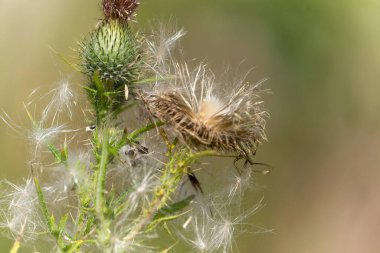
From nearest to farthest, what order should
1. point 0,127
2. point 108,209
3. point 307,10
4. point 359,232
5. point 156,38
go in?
point 108,209
point 156,38
point 0,127
point 359,232
point 307,10

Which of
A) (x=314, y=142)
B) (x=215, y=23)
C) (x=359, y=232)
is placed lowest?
(x=359, y=232)

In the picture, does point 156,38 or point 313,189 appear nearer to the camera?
point 156,38

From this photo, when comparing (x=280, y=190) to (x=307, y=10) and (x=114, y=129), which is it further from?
(x=114, y=129)

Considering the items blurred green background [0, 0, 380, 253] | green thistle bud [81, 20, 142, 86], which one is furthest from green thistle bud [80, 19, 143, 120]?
blurred green background [0, 0, 380, 253]

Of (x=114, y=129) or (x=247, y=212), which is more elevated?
(x=114, y=129)

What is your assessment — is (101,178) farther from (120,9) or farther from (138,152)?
(120,9)

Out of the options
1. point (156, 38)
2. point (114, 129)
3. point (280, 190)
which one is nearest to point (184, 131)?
point (114, 129)

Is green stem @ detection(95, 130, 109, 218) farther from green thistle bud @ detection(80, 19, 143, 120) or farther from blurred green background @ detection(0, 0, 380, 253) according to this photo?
blurred green background @ detection(0, 0, 380, 253)

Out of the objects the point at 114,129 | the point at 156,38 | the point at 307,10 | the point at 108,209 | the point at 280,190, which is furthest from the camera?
the point at 307,10

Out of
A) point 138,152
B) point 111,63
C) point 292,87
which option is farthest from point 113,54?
point 292,87
